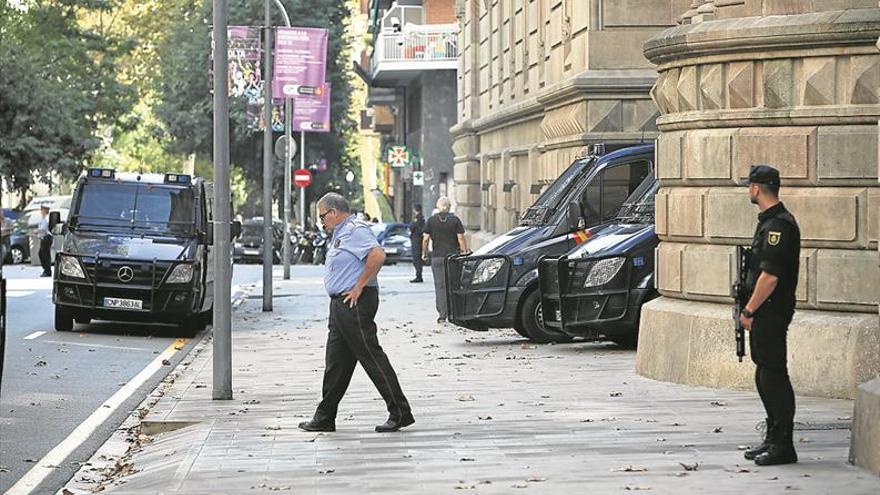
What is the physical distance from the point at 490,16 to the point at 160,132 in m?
32.2

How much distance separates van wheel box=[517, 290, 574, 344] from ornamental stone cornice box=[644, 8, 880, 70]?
234 inches

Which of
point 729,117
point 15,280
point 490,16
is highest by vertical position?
point 490,16

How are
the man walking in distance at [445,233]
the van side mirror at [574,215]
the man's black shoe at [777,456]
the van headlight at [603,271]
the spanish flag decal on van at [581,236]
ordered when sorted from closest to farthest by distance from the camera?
the man's black shoe at [777,456], the van headlight at [603,271], the van side mirror at [574,215], the spanish flag decal on van at [581,236], the man walking in distance at [445,233]

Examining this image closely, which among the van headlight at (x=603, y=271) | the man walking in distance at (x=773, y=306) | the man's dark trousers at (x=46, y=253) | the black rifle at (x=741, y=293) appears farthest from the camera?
the man's dark trousers at (x=46, y=253)

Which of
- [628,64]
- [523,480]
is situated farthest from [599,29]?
[523,480]

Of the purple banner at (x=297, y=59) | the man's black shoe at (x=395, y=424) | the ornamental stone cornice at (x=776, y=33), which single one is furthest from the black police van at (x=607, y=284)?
the purple banner at (x=297, y=59)

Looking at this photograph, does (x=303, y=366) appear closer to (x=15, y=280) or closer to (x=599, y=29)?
(x=599, y=29)

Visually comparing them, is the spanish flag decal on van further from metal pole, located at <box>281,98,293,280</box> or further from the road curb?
metal pole, located at <box>281,98,293,280</box>

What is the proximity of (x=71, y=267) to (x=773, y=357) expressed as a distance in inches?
594

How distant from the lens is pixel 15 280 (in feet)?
130

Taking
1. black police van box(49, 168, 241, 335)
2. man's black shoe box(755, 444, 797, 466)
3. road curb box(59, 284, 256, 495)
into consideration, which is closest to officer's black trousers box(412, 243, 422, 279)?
black police van box(49, 168, 241, 335)

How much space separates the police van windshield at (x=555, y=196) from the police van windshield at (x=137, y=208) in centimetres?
553

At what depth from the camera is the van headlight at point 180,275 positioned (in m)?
24.1

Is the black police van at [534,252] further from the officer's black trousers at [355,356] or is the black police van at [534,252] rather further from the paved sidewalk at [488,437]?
the officer's black trousers at [355,356]
